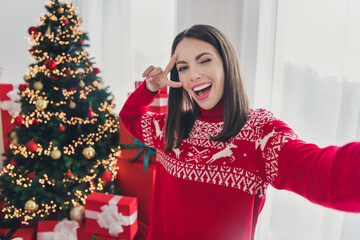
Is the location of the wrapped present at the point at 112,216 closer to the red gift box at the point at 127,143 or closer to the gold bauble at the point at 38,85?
the red gift box at the point at 127,143

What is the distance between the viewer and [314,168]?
50 centimetres

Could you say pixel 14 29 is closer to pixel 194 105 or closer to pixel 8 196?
pixel 8 196

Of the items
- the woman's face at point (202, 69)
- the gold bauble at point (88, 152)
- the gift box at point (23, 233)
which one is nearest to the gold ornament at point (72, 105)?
the gold bauble at point (88, 152)

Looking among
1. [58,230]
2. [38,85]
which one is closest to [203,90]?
[38,85]

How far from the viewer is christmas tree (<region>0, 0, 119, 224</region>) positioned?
61.6 inches

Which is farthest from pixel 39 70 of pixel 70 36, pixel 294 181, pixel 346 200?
pixel 346 200

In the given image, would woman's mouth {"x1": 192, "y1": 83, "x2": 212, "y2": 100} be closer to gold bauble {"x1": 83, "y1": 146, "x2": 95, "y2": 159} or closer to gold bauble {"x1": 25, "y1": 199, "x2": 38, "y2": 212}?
gold bauble {"x1": 83, "y1": 146, "x2": 95, "y2": 159}

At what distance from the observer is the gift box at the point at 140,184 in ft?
4.85

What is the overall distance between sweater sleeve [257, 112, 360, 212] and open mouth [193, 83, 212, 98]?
261 mm

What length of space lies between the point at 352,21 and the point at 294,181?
2.78 ft

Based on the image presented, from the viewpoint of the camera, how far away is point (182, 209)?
794mm

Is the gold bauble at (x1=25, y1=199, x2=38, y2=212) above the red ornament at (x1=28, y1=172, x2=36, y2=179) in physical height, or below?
below

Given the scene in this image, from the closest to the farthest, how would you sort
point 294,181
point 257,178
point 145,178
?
point 294,181 < point 257,178 < point 145,178

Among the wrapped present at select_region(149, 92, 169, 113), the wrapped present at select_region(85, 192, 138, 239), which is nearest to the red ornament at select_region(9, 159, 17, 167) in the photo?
the wrapped present at select_region(85, 192, 138, 239)
